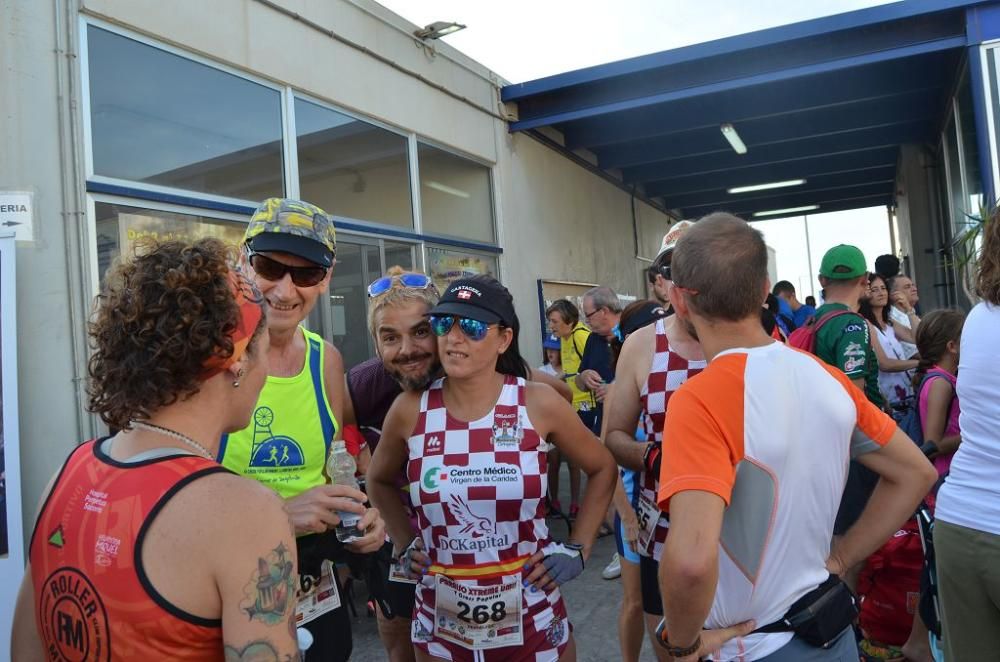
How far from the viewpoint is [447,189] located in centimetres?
820

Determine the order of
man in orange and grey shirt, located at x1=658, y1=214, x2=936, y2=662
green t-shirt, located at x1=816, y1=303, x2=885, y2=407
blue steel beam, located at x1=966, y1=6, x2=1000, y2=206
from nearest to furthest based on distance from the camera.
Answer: man in orange and grey shirt, located at x1=658, y1=214, x2=936, y2=662, green t-shirt, located at x1=816, y1=303, x2=885, y2=407, blue steel beam, located at x1=966, y1=6, x2=1000, y2=206

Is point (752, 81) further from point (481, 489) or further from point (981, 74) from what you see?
point (481, 489)

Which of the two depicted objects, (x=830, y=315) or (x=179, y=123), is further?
(x=179, y=123)

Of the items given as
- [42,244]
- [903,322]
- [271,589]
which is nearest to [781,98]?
[903,322]

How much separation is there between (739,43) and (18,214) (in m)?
7.36

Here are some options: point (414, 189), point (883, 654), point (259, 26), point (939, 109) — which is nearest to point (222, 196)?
point (259, 26)

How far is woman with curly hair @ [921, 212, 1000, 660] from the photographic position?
1.97 meters

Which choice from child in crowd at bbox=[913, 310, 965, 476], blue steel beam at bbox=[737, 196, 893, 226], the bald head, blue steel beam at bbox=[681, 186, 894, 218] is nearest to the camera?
the bald head

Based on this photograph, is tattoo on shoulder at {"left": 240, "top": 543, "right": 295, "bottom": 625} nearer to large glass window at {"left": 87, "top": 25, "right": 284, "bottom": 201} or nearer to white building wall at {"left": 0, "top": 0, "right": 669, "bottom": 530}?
white building wall at {"left": 0, "top": 0, "right": 669, "bottom": 530}

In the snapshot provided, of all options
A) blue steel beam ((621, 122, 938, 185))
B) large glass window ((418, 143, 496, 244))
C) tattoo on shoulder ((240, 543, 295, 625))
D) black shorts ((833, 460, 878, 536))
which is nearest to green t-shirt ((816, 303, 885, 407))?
black shorts ((833, 460, 878, 536))

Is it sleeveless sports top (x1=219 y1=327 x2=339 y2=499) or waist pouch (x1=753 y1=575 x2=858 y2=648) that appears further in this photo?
sleeveless sports top (x1=219 y1=327 x2=339 y2=499)

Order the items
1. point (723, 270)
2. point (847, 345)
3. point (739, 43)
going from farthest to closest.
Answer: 1. point (739, 43)
2. point (847, 345)
3. point (723, 270)

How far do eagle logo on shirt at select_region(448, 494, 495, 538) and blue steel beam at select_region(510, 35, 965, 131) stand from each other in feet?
24.8

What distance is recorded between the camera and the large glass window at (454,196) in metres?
7.81
